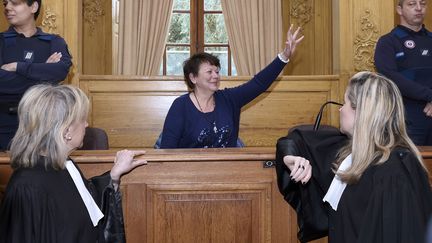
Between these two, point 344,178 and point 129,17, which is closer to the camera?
point 344,178

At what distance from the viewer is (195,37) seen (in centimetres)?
859

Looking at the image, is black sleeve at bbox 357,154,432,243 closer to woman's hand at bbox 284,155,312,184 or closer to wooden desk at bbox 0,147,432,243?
woman's hand at bbox 284,155,312,184

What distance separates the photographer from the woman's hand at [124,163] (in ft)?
9.07

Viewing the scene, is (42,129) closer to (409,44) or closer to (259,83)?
(259,83)

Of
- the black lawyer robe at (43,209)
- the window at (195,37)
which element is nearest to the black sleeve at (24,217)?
the black lawyer robe at (43,209)

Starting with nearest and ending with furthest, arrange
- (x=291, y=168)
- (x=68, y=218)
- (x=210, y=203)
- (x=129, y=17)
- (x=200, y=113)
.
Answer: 1. (x=68, y=218)
2. (x=291, y=168)
3. (x=210, y=203)
4. (x=200, y=113)
5. (x=129, y=17)

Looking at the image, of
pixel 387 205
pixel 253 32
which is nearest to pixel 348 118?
pixel 387 205

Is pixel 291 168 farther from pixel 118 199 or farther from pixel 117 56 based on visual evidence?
pixel 117 56

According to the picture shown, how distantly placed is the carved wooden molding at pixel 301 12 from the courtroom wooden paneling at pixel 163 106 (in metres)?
2.60

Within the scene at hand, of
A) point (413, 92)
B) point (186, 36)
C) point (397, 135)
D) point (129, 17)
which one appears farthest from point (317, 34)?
point (397, 135)

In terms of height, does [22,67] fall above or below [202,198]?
above

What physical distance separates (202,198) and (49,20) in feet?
10.9

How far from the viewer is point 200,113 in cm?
396

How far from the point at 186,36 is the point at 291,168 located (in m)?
6.22
